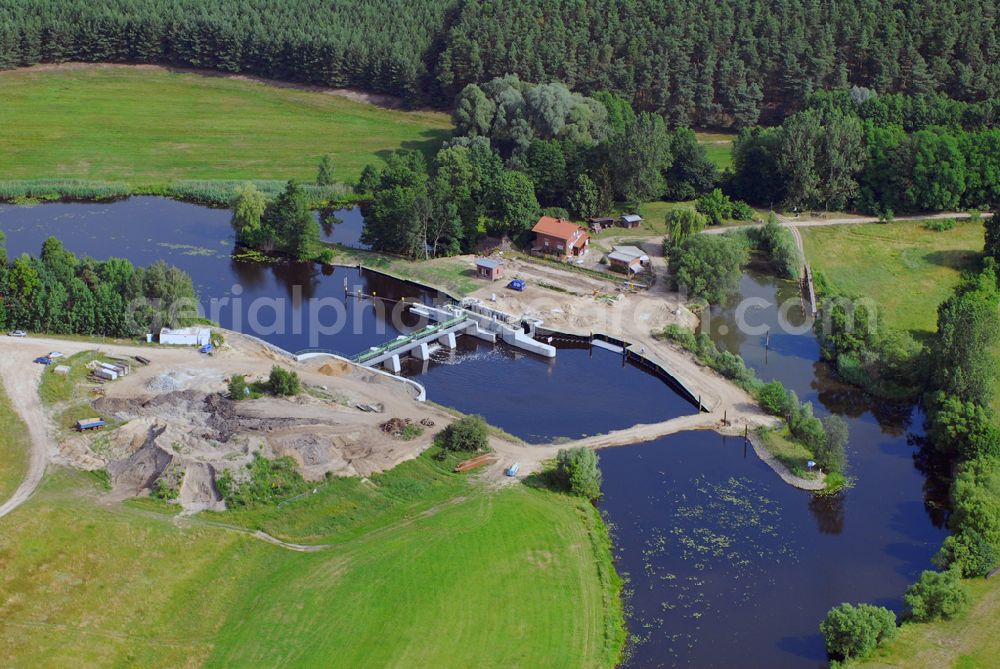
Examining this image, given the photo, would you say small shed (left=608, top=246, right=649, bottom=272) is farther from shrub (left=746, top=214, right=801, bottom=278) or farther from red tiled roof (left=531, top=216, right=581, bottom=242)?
shrub (left=746, top=214, right=801, bottom=278)

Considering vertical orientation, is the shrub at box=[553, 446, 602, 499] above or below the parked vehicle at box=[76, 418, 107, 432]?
above

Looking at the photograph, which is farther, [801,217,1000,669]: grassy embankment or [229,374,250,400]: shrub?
[801,217,1000,669]: grassy embankment

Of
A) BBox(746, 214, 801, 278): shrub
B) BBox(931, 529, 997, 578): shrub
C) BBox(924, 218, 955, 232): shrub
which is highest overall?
BBox(924, 218, 955, 232): shrub

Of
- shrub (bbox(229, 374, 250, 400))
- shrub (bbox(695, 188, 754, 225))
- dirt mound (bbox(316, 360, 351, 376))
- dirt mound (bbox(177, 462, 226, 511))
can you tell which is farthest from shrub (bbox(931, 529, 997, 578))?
shrub (bbox(695, 188, 754, 225))

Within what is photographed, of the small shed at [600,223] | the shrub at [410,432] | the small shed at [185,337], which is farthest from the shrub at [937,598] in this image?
the small shed at [600,223]

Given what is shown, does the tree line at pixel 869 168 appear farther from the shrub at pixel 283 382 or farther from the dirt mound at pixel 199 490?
the dirt mound at pixel 199 490

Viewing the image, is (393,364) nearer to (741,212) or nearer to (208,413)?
(208,413)
